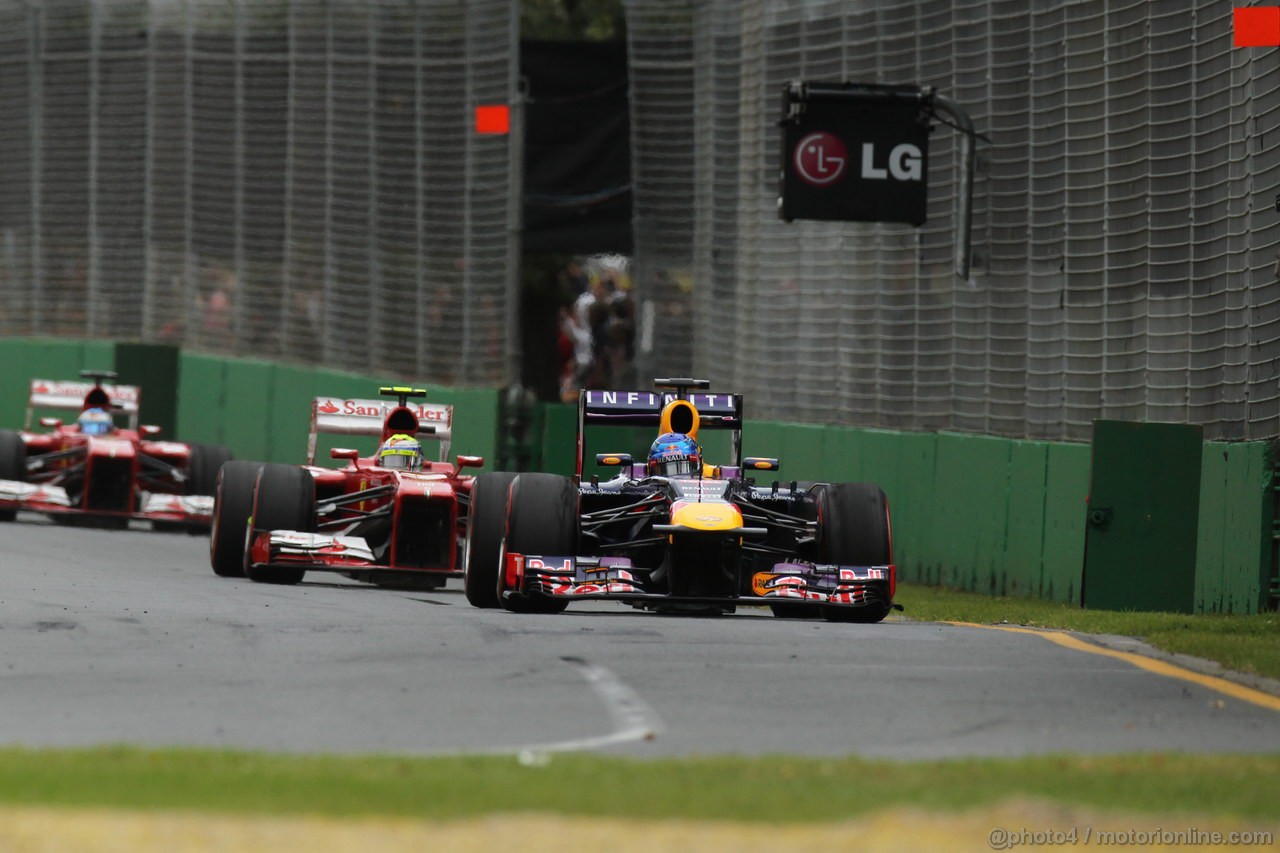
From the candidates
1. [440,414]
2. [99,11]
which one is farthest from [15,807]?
[99,11]

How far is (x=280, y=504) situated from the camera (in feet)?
57.1

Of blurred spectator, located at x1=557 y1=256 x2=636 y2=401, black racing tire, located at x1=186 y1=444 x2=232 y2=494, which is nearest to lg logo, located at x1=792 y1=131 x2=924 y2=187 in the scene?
black racing tire, located at x1=186 y1=444 x2=232 y2=494

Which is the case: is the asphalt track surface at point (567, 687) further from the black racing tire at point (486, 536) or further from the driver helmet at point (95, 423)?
the driver helmet at point (95, 423)

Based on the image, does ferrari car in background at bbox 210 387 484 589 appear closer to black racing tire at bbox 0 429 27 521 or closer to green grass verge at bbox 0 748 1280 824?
black racing tire at bbox 0 429 27 521

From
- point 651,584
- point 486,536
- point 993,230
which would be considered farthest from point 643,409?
point 993,230

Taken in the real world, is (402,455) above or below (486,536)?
above

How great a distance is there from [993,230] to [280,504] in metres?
6.93

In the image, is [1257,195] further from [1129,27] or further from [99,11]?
[99,11]

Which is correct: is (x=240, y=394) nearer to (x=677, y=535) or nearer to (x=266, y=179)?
(x=266, y=179)

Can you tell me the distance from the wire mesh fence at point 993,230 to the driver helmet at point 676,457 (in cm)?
382

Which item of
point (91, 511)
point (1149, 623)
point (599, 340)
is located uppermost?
point (599, 340)

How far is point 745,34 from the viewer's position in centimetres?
2488

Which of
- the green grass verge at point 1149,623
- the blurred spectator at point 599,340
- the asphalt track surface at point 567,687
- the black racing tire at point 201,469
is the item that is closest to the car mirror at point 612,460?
the asphalt track surface at point 567,687

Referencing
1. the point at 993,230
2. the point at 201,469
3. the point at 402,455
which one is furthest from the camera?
the point at 201,469
